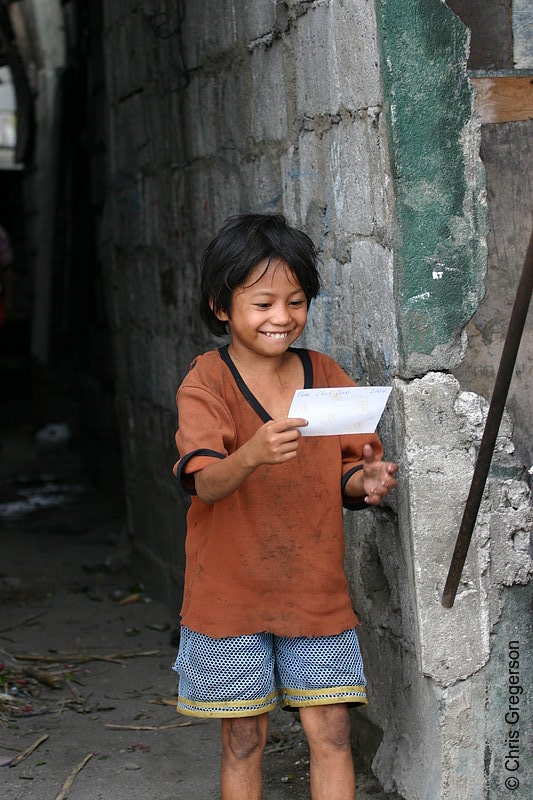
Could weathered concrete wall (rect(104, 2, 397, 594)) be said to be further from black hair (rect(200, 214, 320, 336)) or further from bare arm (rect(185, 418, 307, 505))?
bare arm (rect(185, 418, 307, 505))

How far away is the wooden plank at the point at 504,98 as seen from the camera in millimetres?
2518

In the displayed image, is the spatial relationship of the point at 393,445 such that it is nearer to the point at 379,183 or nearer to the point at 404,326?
the point at 404,326

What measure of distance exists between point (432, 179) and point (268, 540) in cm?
87

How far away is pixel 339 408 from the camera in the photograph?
2.05 m

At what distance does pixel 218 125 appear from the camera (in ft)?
11.6

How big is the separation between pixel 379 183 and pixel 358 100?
21 centimetres

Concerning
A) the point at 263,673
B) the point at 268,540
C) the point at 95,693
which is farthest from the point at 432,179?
the point at 95,693

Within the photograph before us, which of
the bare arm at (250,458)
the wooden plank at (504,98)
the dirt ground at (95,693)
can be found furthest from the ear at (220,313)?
the dirt ground at (95,693)

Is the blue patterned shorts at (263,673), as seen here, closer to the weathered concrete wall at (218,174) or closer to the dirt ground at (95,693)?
the dirt ground at (95,693)

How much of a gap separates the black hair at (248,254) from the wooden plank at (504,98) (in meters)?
0.59

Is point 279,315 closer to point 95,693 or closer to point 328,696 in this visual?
point 328,696

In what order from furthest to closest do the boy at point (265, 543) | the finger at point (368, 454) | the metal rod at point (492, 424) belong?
the boy at point (265, 543)
the finger at point (368, 454)
the metal rod at point (492, 424)

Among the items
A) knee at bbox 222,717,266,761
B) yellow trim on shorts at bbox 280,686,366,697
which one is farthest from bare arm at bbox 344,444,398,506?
knee at bbox 222,717,266,761

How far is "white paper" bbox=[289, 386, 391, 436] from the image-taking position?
2.00 m
